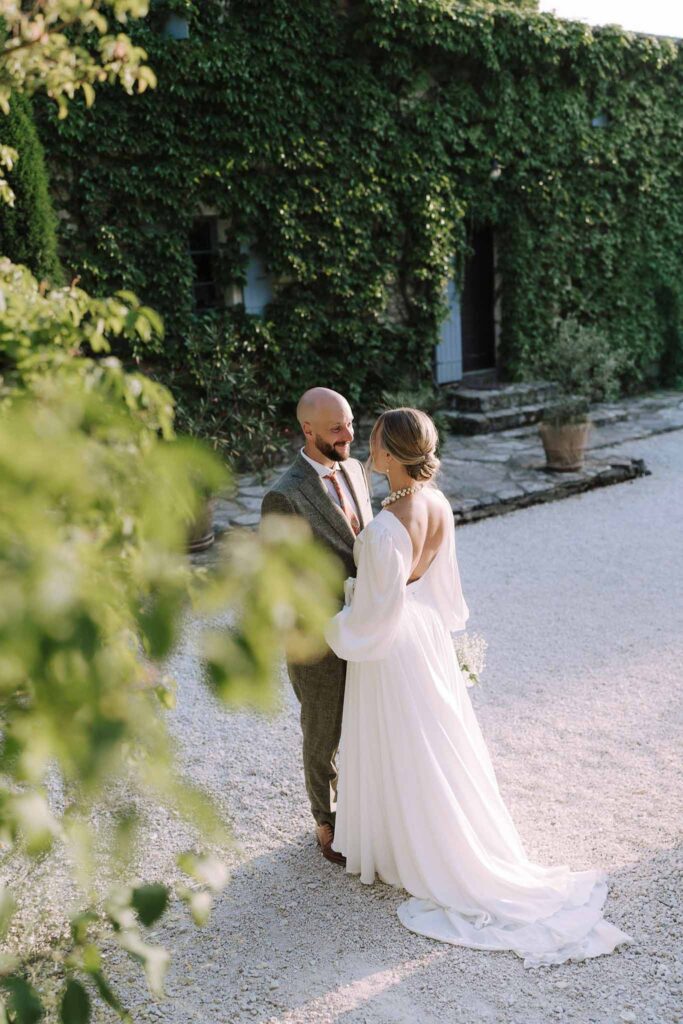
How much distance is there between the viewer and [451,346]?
545 inches

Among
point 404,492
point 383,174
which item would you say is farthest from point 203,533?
point 383,174

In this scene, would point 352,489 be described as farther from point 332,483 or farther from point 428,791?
point 428,791

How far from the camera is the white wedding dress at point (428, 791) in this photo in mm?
3496

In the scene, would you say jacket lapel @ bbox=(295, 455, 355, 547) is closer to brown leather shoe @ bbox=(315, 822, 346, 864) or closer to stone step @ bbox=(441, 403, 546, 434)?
brown leather shoe @ bbox=(315, 822, 346, 864)

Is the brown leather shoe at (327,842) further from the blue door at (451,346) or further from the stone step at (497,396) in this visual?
the blue door at (451,346)

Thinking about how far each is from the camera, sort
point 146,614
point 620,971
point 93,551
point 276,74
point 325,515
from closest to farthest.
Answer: point 146,614 → point 93,551 → point 620,971 → point 325,515 → point 276,74

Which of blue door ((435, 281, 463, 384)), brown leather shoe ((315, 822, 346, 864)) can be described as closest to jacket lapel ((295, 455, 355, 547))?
brown leather shoe ((315, 822, 346, 864))

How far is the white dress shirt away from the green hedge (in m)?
5.92

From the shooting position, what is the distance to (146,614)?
3.29ft

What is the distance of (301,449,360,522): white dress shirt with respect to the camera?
3.92 m

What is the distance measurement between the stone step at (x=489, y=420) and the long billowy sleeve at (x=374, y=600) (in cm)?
926

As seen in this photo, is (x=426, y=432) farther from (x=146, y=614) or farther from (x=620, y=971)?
→ (x=146, y=614)

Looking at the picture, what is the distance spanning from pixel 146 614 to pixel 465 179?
13.5 m

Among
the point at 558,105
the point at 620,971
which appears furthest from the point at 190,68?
the point at 620,971
